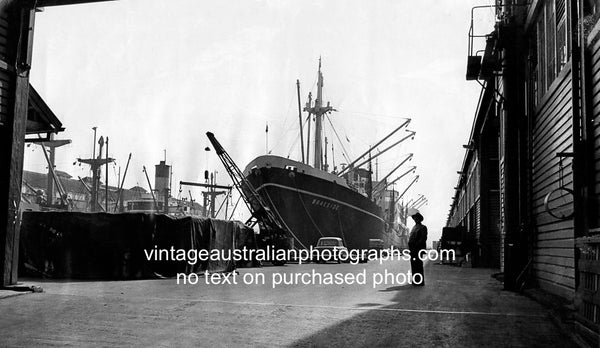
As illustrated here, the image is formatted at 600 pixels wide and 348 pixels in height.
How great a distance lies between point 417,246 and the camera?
1424 centimetres

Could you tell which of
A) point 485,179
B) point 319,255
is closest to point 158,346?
point 485,179

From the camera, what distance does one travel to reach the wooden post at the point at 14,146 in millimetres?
11336

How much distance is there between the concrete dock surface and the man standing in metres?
1.90

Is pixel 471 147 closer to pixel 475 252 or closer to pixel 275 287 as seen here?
pixel 475 252

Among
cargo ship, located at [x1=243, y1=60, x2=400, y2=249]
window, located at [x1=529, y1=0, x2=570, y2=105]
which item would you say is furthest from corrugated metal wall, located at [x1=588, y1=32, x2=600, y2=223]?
cargo ship, located at [x1=243, y1=60, x2=400, y2=249]

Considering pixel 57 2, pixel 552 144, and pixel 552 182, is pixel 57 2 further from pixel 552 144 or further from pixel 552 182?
pixel 552 182

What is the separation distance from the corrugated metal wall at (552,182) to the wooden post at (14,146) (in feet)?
33.4

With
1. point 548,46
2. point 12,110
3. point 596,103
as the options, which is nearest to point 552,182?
point 596,103

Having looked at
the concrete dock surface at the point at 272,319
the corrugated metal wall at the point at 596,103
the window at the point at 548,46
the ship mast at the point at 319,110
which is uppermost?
the ship mast at the point at 319,110

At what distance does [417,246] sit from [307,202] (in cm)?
2985

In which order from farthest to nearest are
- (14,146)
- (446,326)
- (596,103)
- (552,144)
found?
(14,146) → (552,144) → (596,103) → (446,326)

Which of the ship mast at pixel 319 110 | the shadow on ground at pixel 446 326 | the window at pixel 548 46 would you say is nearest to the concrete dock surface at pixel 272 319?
the shadow on ground at pixel 446 326

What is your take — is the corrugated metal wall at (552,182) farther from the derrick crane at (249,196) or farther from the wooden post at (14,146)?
the derrick crane at (249,196)

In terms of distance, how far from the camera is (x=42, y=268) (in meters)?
15.8
